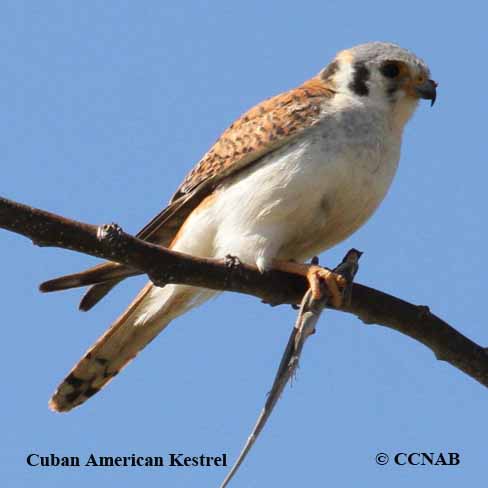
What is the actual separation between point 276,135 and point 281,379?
2005mm

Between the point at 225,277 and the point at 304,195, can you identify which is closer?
the point at 225,277

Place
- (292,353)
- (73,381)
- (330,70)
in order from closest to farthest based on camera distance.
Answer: (292,353) → (73,381) → (330,70)

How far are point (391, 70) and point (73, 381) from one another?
245 cm

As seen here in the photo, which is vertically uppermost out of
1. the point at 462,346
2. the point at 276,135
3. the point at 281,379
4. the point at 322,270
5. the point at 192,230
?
the point at 276,135

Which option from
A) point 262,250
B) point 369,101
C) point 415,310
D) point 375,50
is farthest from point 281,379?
point 375,50

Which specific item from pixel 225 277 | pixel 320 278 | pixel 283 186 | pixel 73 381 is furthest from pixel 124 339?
pixel 225 277

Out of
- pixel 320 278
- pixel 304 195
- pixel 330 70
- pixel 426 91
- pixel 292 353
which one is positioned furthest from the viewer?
pixel 330 70

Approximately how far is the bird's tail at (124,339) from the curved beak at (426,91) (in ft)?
5.24

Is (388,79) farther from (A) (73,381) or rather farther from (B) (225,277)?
(A) (73,381)

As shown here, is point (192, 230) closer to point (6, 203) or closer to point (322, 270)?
point (322, 270)

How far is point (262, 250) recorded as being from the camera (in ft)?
17.2

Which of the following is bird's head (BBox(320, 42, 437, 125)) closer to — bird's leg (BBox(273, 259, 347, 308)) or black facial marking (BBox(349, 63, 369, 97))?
black facial marking (BBox(349, 63, 369, 97))

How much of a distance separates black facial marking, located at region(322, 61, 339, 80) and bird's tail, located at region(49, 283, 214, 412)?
56.1 inches

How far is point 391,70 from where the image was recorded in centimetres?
593
